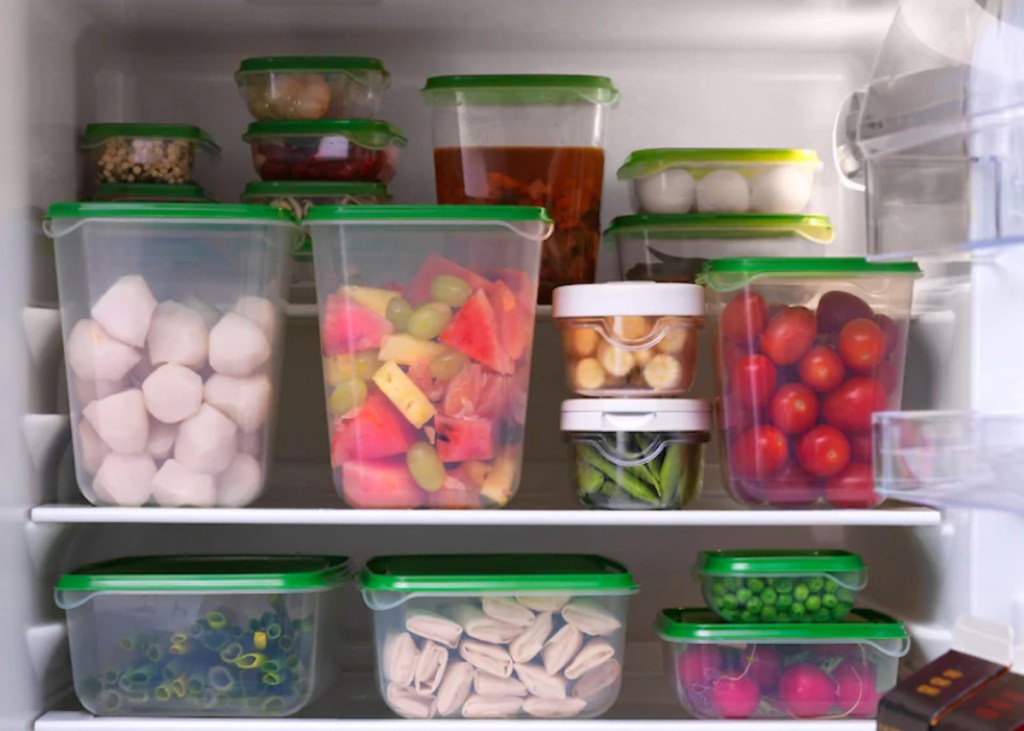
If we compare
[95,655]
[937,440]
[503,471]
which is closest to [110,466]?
[95,655]

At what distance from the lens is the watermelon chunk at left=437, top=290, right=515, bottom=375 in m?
1.48

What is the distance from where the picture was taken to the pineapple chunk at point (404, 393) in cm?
147

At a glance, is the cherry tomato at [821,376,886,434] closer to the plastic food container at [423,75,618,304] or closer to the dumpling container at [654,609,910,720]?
the dumpling container at [654,609,910,720]

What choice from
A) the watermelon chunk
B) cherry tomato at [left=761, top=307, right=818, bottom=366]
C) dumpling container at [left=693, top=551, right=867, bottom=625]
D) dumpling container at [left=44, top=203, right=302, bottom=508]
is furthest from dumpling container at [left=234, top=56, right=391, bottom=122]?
dumpling container at [left=693, top=551, right=867, bottom=625]

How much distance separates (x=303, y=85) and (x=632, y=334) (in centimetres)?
54

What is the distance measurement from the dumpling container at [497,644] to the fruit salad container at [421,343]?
103mm

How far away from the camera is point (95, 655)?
149cm

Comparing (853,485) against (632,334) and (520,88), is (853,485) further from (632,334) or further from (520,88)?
(520,88)

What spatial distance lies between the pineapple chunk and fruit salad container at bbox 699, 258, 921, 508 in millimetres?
360

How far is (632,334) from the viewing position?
4.97ft

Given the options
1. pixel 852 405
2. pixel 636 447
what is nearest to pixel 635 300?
pixel 636 447

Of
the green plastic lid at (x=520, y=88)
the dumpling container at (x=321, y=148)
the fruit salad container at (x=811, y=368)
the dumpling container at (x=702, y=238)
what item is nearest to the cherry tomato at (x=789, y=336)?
the fruit salad container at (x=811, y=368)

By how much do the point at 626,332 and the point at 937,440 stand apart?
1.50ft

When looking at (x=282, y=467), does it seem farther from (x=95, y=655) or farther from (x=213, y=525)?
(x=95, y=655)
